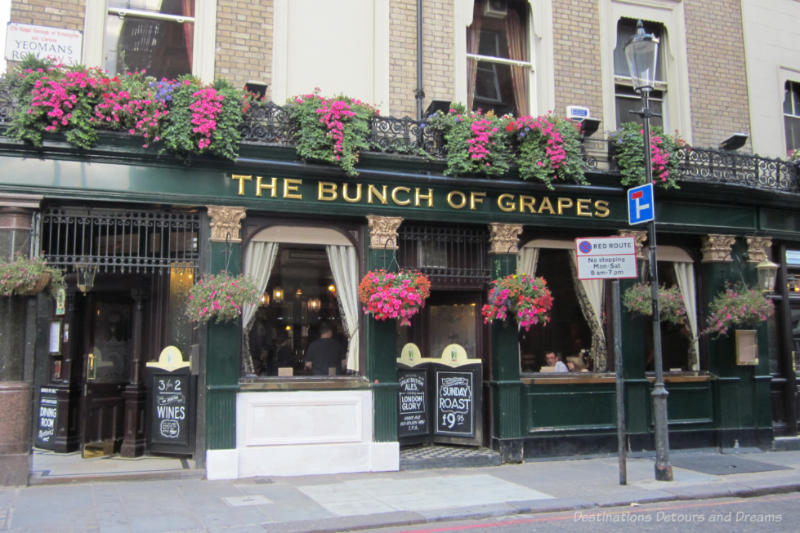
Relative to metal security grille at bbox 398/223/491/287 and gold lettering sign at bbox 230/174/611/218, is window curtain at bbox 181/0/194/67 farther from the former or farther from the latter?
metal security grille at bbox 398/223/491/287

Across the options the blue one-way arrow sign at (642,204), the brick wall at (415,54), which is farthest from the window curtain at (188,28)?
the blue one-way arrow sign at (642,204)

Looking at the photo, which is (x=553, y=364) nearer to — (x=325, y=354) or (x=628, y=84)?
(x=325, y=354)

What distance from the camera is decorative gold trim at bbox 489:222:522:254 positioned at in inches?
413

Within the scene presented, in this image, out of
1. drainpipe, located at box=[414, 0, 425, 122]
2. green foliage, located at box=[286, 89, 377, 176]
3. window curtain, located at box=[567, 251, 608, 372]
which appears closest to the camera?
green foliage, located at box=[286, 89, 377, 176]

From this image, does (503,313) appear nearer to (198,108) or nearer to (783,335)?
(198,108)

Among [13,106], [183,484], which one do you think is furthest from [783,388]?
[13,106]

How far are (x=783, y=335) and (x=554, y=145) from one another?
19.3ft

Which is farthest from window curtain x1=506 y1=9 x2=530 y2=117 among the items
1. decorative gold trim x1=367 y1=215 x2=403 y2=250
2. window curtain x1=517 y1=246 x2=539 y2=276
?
decorative gold trim x1=367 y1=215 x2=403 y2=250

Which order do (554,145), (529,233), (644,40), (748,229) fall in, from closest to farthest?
1. (644,40)
2. (554,145)
3. (529,233)
4. (748,229)

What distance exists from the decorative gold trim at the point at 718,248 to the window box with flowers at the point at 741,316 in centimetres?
51

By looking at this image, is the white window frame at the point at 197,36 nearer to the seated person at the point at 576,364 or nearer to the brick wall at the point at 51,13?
the brick wall at the point at 51,13

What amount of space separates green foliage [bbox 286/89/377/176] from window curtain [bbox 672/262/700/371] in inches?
243

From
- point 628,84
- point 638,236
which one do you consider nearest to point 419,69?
point 628,84

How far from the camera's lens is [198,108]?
855 centimetres
